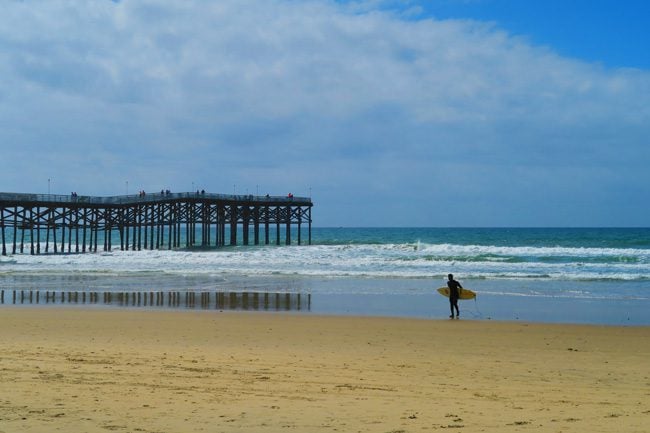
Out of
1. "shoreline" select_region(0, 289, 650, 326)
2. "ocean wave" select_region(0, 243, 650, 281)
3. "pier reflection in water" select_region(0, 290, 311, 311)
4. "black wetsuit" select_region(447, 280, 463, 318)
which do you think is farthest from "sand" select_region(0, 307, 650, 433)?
"ocean wave" select_region(0, 243, 650, 281)

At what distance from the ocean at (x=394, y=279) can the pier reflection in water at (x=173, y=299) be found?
848mm

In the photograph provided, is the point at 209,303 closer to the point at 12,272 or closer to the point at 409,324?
the point at 409,324

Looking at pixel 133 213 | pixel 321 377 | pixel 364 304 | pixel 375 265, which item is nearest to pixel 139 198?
pixel 133 213

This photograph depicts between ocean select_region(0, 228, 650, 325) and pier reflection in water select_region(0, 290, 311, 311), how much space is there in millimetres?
848

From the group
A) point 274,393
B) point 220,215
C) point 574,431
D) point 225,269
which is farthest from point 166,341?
point 220,215

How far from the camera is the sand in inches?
245

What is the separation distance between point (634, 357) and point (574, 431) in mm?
5388

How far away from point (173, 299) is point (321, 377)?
12039 mm

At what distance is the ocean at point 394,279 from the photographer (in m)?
17.5

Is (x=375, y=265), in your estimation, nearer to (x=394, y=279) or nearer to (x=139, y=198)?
(x=394, y=279)

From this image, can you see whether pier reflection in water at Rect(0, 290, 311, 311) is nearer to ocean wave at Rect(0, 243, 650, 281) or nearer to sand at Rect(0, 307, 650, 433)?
sand at Rect(0, 307, 650, 433)

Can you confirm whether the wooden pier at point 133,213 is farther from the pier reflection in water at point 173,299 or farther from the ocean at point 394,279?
the pier reflection in water at point 173,299

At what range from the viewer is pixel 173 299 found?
1945cm

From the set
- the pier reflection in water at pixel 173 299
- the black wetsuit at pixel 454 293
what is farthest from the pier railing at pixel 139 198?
the black wetsuit at pixel 454 293
